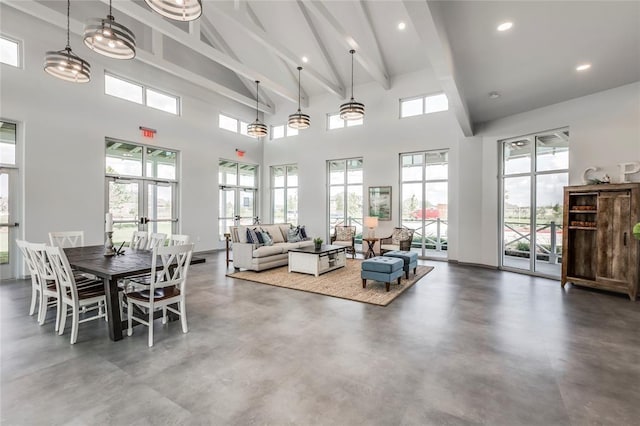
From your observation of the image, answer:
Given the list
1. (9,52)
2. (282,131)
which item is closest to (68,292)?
(9,52)

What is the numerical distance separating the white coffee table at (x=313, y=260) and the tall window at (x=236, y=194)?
174 inches

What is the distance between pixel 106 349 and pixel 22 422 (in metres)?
1.00

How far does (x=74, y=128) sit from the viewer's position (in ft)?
21.1

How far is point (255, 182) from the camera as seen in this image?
1119 centimetres

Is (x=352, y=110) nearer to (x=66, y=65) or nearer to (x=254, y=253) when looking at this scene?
(x=254, y=253)

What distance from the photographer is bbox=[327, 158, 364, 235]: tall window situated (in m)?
9.45

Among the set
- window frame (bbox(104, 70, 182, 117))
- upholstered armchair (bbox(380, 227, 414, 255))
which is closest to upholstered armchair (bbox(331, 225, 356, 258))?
upholstered armchair (bbox(380, 227, 414, 255))

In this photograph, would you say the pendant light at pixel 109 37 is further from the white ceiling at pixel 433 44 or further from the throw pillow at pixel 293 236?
the throw pillow at pixel 293 236

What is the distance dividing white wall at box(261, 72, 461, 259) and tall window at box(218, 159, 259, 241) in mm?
479

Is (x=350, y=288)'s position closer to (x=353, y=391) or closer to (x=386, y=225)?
(x=353, y=391)

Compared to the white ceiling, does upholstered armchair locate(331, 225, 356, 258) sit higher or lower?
lower

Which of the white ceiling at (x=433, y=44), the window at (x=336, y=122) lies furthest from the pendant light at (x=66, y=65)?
the window at (x=336, y=122)

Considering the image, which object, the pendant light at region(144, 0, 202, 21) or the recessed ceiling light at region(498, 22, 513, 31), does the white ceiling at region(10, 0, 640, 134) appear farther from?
the pendant light at region(144, 0, 202, 21)

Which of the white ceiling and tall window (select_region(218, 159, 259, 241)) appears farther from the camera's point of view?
tall window (select_region(218, 159, 259, 241))
